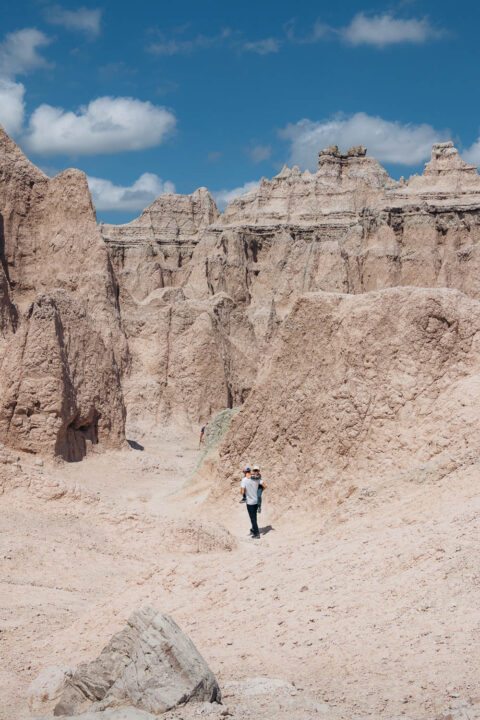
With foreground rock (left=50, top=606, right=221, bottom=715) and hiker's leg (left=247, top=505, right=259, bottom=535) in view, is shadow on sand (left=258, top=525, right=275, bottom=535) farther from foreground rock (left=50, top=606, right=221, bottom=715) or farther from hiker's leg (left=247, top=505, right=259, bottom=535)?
foreground rock (left=50, top=606, right=221, bottom=715)

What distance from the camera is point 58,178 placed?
1989cm

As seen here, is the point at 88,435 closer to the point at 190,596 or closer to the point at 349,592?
the point at 190,596

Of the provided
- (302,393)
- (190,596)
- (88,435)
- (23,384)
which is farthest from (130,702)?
(88,435)

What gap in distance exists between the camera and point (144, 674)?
4.02 meters

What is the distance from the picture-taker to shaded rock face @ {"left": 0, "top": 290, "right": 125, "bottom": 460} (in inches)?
551

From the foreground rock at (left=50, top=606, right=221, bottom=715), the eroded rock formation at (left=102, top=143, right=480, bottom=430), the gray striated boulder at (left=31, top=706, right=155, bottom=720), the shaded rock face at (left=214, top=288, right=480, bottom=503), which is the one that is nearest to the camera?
the gray striated boulder at (left=31, top=706, right=155, bottom=720)

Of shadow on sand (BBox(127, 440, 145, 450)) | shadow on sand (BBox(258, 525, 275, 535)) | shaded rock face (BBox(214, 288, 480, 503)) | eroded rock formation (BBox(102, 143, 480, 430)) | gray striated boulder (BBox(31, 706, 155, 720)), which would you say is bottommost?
shadow on sand (BBox(258, 525, 275, 535))

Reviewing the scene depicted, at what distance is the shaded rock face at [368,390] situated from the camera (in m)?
8.34

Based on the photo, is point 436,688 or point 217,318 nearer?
point 436,688

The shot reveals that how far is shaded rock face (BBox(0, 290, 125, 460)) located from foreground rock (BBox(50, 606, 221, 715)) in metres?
10.1

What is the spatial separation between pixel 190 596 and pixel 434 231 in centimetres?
4658

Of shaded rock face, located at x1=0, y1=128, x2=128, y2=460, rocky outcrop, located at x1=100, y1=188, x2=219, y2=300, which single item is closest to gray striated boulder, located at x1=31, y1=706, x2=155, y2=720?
shaded rock face, located at x1=0, y1=128, x2=128, y2=460

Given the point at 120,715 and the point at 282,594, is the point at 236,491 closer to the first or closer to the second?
the point at 282,594

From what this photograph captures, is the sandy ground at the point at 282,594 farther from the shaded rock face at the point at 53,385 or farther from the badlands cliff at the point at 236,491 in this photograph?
the shaded rock face at the point at 53,385
